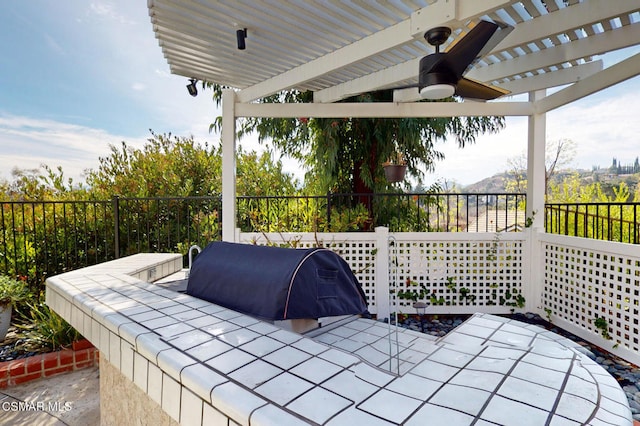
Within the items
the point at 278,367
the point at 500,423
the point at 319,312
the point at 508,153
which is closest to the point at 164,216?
the point at 319,312

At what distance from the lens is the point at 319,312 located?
142cm

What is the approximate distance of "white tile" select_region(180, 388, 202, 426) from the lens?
73 centimetres

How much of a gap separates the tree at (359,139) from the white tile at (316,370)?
16.3 feet

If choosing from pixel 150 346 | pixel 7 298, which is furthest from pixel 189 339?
pixel 7 298

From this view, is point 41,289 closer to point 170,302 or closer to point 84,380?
point 84,380

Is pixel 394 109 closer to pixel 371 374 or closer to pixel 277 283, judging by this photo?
pixel 277 283

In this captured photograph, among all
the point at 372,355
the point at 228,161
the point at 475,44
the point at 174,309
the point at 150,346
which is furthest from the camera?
the point at 228,161

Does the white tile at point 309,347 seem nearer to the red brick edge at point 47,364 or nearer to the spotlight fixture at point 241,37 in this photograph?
the spotlight fixture at point 241,37

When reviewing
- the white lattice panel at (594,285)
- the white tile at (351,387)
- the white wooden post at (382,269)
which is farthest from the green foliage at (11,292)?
the white lattice panel at (594,285)

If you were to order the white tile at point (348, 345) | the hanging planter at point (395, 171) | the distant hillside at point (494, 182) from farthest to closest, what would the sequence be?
the distant hillside at point (494, 182)
the hanging planter at point (395, 171)
the white tile at point (348, 345)

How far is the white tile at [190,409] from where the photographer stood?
73 cm

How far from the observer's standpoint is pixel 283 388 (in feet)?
2.32

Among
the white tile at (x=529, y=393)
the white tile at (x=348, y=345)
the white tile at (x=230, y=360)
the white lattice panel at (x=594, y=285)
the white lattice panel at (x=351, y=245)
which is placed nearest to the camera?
the white tile at (x=529, y=393)

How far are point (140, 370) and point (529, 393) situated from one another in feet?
3.15
